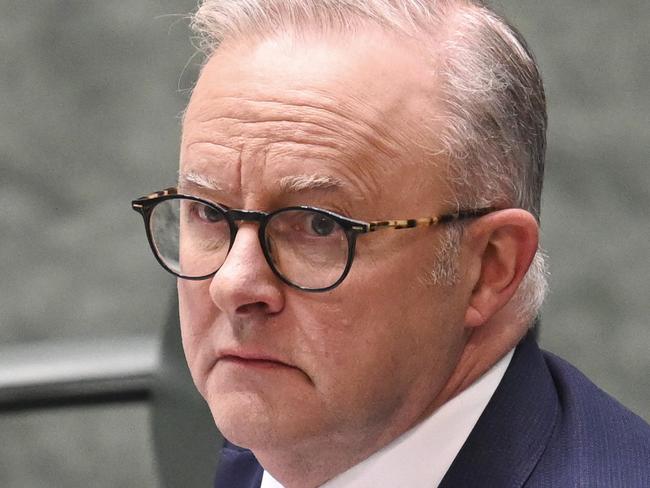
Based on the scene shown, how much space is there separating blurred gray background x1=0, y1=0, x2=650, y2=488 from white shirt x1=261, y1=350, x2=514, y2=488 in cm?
123

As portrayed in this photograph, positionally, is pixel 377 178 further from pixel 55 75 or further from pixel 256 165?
pixel 55 75

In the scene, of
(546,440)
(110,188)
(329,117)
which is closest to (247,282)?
(329,117)

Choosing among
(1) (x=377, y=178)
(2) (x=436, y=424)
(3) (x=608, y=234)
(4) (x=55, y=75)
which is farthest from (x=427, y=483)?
(4) (x=55, y=75)

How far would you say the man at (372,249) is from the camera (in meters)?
1.56

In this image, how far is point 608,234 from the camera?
9.35ft

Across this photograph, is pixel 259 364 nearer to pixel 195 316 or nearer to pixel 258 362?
pixel 258 362

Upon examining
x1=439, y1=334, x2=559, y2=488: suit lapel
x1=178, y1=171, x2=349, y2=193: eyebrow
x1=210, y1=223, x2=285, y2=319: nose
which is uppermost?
x1=178, y1=171, x2=349, y2=193: eyebrow

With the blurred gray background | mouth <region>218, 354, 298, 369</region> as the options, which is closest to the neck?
mouth <region>218, 354, 298, 369</region>

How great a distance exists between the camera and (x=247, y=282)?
154 cm

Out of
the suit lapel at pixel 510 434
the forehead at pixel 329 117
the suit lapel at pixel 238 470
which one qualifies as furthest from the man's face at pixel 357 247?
the suit lapel at pixel 238 470

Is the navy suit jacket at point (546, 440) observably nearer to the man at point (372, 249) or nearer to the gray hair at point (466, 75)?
the man at point (372, 249)

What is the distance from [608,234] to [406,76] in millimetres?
1397

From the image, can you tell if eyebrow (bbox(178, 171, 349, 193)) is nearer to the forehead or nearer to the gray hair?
the forehead

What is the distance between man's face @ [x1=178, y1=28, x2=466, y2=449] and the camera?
1.56 metres
